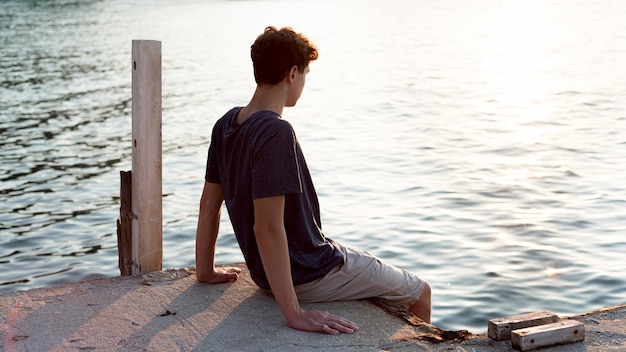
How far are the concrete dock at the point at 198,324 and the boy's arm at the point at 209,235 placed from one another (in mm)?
62

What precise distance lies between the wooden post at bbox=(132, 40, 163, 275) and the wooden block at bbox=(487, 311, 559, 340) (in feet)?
7.20

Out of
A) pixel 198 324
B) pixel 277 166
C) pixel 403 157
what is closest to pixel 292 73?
pixel 277 166

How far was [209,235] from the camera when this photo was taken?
504cm

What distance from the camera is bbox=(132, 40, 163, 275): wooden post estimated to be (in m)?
5.26

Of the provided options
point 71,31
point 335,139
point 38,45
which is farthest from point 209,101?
point 71,31

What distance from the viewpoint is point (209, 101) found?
67.0ft

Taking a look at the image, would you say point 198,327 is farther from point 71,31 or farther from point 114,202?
point 71,31

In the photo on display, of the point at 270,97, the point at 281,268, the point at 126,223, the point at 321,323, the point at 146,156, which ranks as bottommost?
the point at 321,323

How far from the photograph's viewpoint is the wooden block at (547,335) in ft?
13.7

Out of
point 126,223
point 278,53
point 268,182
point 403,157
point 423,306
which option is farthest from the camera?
point 403,157

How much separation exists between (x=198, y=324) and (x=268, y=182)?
88 centimetres

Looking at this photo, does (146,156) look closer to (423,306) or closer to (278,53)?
(278,53)

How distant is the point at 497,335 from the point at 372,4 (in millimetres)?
60653

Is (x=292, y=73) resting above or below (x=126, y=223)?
above
